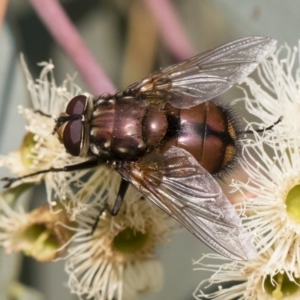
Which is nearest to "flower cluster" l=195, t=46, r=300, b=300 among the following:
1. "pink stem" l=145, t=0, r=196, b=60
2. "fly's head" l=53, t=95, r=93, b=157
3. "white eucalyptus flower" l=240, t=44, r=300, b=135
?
"white eucalyptus flower" l=240, t=44, r=300, b=135

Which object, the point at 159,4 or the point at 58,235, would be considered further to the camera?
the point at 159,4

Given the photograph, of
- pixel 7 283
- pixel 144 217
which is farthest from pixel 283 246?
pixel 7 283

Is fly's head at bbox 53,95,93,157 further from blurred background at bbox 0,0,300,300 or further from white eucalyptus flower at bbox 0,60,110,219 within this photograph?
blurred background at bbox 0,0,300,300

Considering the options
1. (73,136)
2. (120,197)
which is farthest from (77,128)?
(120,197)

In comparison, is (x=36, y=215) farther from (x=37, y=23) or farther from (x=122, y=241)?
(x=37, y=23)

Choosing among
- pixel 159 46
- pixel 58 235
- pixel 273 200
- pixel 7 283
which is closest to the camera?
pixel 273 200

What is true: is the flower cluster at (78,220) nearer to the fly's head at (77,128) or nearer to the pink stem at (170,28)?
the fly's head at (77,128)

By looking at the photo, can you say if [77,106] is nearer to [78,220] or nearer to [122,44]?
[78,220]
